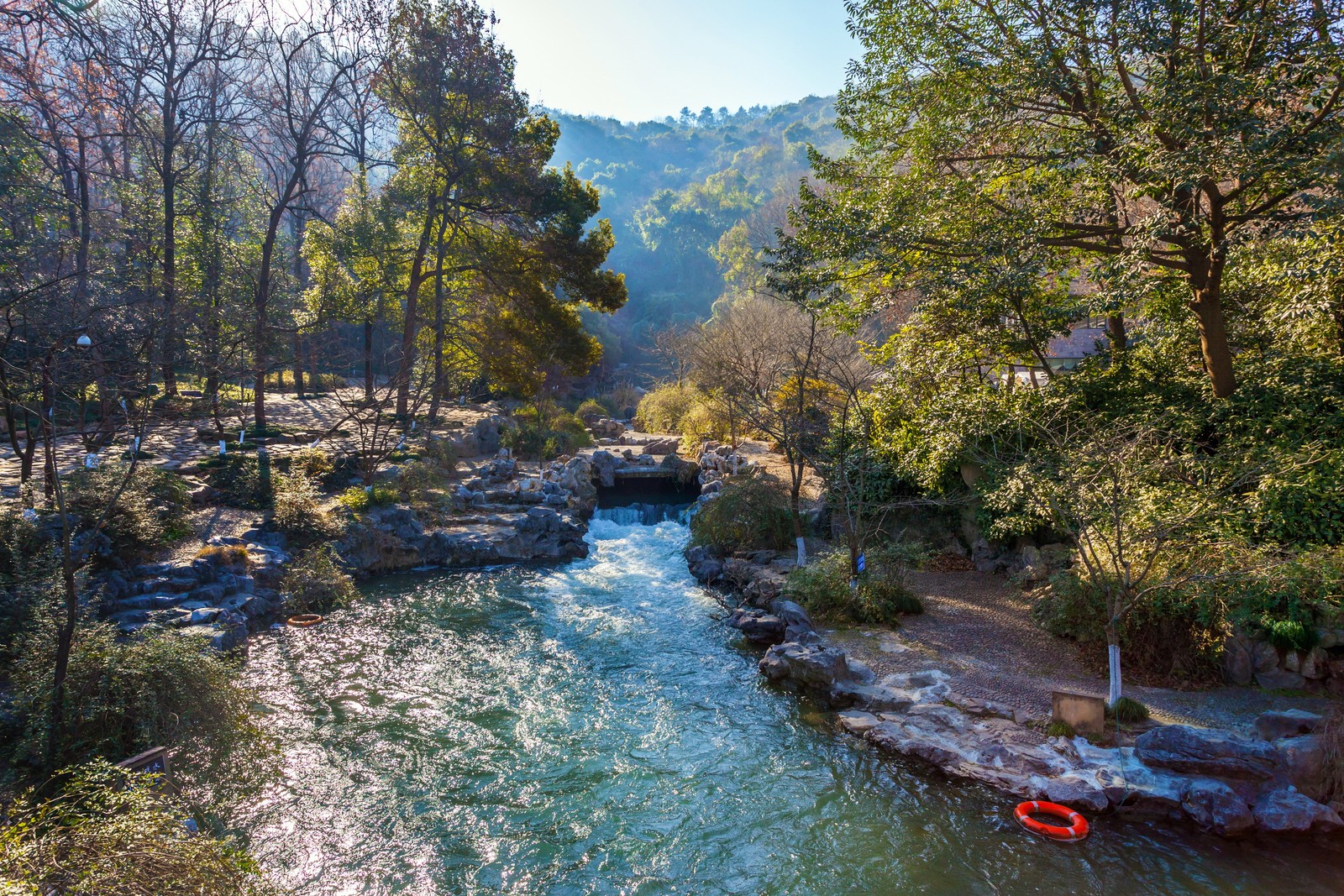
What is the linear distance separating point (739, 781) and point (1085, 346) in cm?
2205

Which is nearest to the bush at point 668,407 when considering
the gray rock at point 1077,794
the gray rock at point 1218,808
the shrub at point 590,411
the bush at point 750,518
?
the shrub at point 590,411

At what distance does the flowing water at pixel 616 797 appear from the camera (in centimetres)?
475

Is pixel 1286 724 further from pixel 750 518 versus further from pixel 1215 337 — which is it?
pixel 750 518

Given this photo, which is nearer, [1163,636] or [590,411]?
[1163,636]

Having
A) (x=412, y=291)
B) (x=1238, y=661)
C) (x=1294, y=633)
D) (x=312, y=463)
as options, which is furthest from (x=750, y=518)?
(x=412, y=291)

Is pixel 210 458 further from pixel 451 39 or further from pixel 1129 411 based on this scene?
pixel 1129 411

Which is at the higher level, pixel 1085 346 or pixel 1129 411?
pixel 1085 346

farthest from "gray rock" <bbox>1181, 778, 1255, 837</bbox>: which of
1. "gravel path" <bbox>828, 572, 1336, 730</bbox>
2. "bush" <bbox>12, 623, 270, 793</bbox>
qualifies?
"bush" <bbox>12, 623, 270, 793</bbox>

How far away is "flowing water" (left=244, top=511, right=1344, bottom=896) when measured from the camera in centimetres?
475

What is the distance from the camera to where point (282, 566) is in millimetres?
9805

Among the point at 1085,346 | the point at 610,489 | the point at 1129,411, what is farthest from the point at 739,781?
the point at 1085,346

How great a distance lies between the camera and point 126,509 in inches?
336

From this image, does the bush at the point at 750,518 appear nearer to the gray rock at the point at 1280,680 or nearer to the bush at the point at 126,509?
the gray rock at the point at 1280,680

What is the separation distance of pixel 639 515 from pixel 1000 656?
10.2 m
